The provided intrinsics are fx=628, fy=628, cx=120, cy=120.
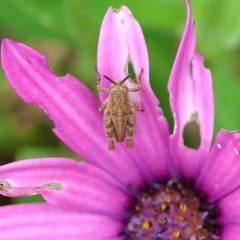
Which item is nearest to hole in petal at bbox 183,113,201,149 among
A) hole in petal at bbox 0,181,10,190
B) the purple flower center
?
the purple flower center

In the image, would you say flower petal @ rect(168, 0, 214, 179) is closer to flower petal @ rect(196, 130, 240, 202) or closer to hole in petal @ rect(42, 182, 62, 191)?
flower petal @ rect(196, 130, 240, 202)

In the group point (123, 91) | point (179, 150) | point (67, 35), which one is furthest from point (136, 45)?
point (67, 35)

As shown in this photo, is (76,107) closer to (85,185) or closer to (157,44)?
(85,185)

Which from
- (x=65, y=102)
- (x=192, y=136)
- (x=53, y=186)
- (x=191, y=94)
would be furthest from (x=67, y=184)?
(x=192, y=136)

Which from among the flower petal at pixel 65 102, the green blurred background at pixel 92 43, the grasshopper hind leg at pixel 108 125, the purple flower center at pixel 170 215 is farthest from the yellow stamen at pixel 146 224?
the green blurred background at pixel 92 43

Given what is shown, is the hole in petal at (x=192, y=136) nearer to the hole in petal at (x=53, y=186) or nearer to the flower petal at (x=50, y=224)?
the flower petal at (x=50, y=224)

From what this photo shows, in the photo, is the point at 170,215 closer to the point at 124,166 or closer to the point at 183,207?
the point at 183,207
